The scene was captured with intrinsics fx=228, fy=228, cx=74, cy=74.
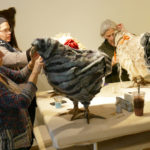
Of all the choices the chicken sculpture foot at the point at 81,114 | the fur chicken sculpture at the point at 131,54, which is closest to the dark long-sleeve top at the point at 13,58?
the chicken sculpture foot at the point at 81,114

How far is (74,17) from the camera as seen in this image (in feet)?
8.21

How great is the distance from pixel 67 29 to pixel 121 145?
60.5 inches

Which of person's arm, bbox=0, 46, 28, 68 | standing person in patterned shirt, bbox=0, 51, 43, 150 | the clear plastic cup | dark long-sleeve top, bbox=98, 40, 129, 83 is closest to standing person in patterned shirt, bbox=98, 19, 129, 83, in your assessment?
dark long-sleeve top, bbox=98, 40, 129, 83

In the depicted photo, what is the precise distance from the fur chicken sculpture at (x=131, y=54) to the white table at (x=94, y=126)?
347 mm

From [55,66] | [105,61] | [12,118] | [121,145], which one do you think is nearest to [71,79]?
[55,66]

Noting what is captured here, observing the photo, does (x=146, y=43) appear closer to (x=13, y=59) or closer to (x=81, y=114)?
(x=81, y=114)

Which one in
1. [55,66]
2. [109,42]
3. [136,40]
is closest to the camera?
[55,66]

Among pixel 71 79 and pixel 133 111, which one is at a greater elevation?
pixel 71 79

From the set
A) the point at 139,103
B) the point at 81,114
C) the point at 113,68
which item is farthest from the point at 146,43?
the point at 113,68

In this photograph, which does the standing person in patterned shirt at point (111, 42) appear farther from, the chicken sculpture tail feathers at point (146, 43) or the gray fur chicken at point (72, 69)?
the gray fur chicken at point (72, 69)

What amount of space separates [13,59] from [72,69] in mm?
689

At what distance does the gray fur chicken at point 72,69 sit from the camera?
1062mm

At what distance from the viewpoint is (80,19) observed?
2.54m

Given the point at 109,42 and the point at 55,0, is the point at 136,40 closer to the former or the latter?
the point at 109,42
